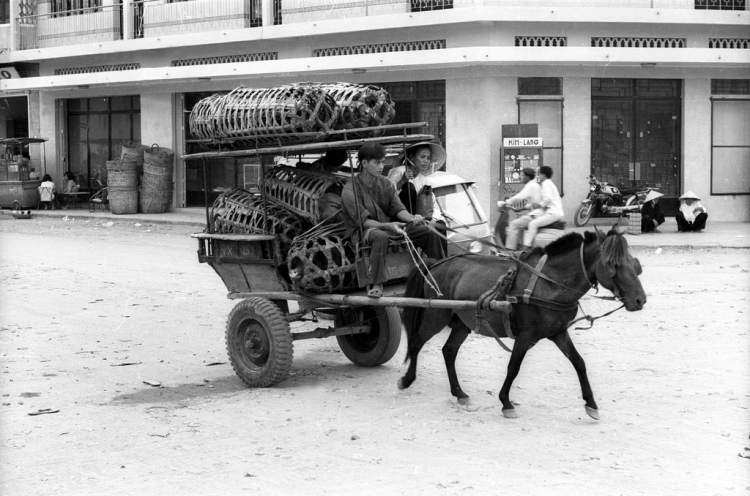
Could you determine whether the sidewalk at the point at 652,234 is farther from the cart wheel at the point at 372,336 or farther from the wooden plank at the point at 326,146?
the wooden plank at the point at 326,146

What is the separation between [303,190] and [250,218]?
1.96 feet

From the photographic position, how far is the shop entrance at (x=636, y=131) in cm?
2231

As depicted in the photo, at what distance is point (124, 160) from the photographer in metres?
27.2

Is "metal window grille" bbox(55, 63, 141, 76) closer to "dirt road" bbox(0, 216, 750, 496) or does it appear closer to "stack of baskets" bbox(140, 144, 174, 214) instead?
"stack of baskets" bbox(140, 144, 174, 214)

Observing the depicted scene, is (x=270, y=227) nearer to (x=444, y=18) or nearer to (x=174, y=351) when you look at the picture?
(x=174, y=351)

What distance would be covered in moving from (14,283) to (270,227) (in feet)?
22.7

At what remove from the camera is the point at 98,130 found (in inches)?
1214

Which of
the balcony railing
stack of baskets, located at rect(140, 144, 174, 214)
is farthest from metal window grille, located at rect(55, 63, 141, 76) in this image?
stack of baskets, located at rect(140, 144, 174, 214)

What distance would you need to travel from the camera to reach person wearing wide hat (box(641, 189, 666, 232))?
2036 centimetres

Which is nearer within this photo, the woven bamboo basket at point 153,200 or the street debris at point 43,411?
the street debris at point 43,411

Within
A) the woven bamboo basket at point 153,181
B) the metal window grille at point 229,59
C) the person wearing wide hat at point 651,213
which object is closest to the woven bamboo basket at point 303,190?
the person wearing wide hat at point 651,213

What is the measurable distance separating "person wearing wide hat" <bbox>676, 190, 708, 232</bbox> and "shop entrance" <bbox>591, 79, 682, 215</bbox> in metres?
1.86

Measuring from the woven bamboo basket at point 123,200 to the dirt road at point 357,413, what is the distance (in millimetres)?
15224

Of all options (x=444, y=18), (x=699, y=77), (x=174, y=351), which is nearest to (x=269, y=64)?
(x=444, y=18)
